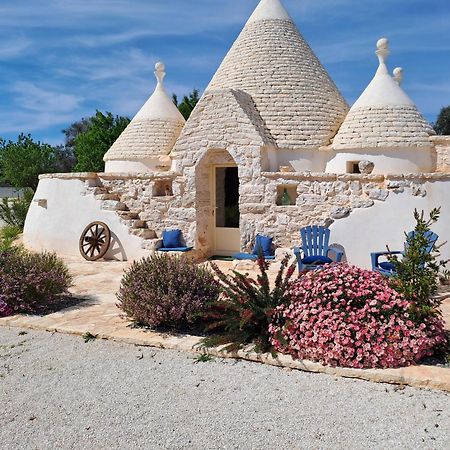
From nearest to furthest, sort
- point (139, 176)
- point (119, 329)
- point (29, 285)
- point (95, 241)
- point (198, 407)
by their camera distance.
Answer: point (198, 407), point (119, 329), point (29, 285), point (95, 241), point (139, 176)

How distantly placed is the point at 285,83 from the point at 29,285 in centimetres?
819

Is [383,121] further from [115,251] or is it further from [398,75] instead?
[115,251]

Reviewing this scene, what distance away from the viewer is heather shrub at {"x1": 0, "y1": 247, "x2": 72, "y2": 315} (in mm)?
6203

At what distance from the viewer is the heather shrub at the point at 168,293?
5203 millimetres

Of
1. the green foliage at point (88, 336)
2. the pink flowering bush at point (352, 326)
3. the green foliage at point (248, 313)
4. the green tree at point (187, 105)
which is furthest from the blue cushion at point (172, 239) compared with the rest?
the green tree at point (187, 105)

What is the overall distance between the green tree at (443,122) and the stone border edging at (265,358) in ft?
116

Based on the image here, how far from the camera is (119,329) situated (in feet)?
17.9

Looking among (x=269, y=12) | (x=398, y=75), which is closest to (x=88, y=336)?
(x=398, y=75)

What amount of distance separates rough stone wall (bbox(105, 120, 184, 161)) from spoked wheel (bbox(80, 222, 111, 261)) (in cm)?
245

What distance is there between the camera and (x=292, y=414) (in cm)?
341

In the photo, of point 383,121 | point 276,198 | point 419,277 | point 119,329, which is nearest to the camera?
point 419,277

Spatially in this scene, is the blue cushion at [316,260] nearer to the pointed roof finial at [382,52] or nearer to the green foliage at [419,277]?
the green foliage at [419,277]

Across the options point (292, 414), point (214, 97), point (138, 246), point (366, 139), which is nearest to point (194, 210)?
point (138, 246)

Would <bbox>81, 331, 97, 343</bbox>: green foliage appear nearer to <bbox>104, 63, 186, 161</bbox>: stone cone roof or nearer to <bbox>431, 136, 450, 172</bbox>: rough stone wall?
<bbox>104, 63, 186, 161</bbox>: stone cone roof
